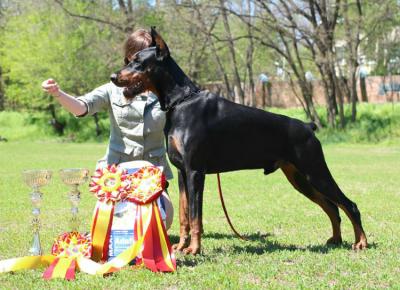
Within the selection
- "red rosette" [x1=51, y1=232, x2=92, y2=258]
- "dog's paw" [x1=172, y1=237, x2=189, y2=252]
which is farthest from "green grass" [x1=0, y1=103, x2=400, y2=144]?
"red rosette" [x1=51, y1=232, x2=92, y2=258]

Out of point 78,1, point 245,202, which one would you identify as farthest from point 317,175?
point 78,1

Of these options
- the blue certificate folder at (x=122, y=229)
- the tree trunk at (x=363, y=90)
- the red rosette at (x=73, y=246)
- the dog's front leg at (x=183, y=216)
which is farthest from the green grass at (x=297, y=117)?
the red rosette at (x=73, y=246)

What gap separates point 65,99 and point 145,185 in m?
1.07

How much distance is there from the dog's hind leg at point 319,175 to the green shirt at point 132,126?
154cm

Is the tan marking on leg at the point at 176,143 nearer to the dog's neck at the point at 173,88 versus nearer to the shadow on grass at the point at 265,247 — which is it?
the dog's neck at the point at 173,88

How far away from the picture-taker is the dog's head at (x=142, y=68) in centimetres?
488

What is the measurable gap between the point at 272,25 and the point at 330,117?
5.30 m

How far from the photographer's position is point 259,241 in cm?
605

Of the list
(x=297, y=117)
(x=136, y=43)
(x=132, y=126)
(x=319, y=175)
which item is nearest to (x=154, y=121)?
(x=132, y=126)

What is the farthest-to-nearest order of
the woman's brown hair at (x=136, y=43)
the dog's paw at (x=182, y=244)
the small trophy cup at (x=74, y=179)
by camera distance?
the woman's brown hair at (x=136, y=43) → the dog's paw at (x=182, y=244) → the small trophy cup at (x=74, y=179)

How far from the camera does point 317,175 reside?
5.39 m

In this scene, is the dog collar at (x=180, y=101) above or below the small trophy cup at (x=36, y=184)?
above

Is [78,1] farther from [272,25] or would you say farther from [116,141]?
[116,141]

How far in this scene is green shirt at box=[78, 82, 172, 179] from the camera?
5910 mm
